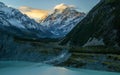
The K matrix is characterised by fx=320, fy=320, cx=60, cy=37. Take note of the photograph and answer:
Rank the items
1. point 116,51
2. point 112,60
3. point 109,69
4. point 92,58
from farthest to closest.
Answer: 1. point 116,51
2. point 92,58
3. point 112,60
4. point 109,69

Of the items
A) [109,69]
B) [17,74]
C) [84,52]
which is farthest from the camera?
[84,52]

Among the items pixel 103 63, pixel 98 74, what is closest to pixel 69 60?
pixel 103 63

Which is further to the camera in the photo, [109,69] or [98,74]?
[109,69]

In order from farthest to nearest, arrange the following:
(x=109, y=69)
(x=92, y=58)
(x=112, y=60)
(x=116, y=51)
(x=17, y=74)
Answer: (x=116, y=51)
(x=92, y=58)
(x=112, y=60)
(x=109, y=69)
(x=17, y=74)

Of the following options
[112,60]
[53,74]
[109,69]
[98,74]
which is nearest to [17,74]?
[53,74]

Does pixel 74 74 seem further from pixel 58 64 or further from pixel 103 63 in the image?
pixel 58 64

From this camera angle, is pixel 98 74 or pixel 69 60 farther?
pixel 69 60

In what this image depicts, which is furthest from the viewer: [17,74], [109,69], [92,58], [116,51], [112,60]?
[116,51]

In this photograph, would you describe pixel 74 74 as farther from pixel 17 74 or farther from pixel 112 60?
pixel 112 60

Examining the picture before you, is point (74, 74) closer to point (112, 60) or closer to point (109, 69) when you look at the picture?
point (109, 69)
